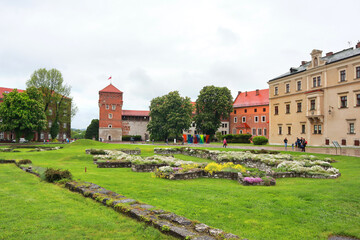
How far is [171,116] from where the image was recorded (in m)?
58.2

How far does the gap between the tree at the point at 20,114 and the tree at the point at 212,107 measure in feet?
114

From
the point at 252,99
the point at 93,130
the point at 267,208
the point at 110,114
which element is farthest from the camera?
the point at 93,130

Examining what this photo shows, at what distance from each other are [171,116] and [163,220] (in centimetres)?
5315

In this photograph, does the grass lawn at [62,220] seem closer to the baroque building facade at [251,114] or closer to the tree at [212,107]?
the tree at [212,107]

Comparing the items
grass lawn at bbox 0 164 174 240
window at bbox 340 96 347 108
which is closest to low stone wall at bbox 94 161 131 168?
grass lawn at bbox 0 164 174 240

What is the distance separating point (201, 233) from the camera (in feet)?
15.0

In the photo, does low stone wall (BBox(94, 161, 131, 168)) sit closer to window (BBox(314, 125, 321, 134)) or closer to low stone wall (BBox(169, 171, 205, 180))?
low stone wall (BBox(169, 171, 205, 180))

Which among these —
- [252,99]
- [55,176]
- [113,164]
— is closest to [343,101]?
[113,164]

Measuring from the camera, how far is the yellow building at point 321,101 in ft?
108

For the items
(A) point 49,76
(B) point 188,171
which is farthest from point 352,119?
(A) point 49,76

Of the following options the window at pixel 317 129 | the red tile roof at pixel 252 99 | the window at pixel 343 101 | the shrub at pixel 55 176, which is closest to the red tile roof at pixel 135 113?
the red tile roof at pixel 252 99

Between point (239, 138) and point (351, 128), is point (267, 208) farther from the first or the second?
→ point (239, 138)

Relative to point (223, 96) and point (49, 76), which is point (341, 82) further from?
point (49, 76)

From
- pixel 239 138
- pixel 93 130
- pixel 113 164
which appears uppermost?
pixel 93 130
